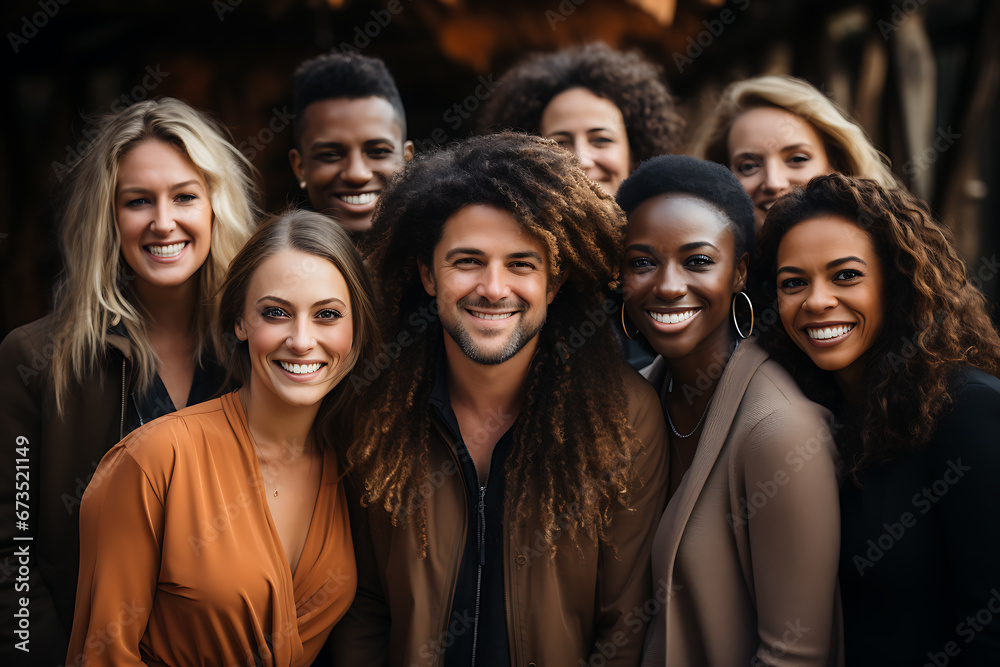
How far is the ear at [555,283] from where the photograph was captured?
3.03 meters

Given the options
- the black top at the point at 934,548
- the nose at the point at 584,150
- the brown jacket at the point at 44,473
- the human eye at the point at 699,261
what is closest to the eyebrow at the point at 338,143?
the nose at the point at 584,150

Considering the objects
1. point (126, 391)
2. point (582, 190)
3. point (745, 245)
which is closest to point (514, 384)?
point (582, 190)

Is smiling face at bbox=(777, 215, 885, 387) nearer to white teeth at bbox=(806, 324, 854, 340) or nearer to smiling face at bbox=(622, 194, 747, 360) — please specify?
white teeth at bbox=(806, 324, 854, 340)

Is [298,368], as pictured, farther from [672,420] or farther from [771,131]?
[771,131]

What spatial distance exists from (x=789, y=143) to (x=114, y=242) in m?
3.30

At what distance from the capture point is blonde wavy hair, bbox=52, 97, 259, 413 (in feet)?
10.3

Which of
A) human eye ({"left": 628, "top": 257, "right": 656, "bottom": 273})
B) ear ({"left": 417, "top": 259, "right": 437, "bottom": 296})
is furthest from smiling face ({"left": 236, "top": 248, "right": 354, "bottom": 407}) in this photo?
human eye ({"left": 628, "top": 257, "right": 656, "bottom": 273})

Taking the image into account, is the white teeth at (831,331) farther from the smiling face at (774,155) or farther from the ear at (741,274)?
the smiling face at (774,155)

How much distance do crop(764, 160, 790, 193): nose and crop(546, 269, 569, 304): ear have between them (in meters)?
1.44

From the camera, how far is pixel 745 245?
3.07 meters

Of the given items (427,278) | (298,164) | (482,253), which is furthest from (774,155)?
(298,164)

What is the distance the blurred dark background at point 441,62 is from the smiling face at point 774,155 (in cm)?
153

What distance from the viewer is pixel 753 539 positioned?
2.60 metres

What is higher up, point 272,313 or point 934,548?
point 272,313
